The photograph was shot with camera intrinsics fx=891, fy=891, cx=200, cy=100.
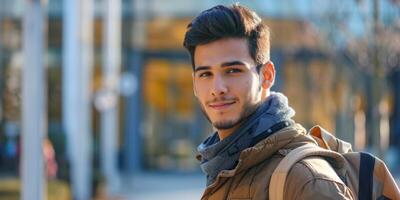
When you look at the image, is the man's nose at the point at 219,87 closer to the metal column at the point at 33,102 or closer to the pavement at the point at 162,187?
the metal column at the point at 33,102

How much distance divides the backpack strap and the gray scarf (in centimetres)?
18

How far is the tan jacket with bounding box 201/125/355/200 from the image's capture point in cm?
238

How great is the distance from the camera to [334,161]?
2613 mm

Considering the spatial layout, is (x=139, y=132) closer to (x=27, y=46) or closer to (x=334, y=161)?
(x=27, y=46)

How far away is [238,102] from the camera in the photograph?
8.98 ft

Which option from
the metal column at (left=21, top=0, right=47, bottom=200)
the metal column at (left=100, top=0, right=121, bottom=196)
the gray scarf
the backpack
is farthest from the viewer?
the metal column at (left=100, top=0, right=121, bottom=196)

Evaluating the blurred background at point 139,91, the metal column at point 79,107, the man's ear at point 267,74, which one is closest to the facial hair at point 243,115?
the man's ear at point 267,74

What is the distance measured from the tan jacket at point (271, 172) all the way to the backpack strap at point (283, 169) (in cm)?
2

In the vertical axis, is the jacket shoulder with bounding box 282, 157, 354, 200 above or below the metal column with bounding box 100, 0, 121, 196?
above

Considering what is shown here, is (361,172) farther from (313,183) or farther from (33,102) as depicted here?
(33,102)

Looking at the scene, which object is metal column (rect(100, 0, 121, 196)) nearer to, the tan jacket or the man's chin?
→ the man's chin

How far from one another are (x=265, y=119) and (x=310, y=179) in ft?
1.19

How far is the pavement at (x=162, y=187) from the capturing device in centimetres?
2201

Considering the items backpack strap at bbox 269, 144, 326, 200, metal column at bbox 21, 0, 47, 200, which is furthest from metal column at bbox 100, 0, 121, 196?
backpack strap at bbox 269, 144, 326, 200
